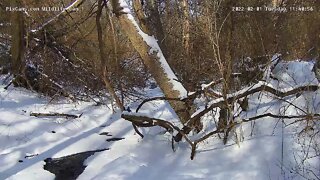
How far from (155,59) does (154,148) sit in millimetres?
1165

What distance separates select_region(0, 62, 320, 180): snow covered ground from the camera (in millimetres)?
4055

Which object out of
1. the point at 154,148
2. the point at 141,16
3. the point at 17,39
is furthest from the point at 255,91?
the point at 17,39

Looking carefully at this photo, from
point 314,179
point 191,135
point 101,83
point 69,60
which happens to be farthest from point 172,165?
point 69,60

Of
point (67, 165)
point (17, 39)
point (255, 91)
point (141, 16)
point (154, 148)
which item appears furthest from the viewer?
point (17, 39)

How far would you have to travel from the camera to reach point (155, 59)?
17.3 feet

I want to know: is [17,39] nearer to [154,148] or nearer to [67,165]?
[67,165]

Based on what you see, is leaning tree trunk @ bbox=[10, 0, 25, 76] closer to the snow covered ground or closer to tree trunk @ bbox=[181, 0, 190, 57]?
→ the snow covered ground

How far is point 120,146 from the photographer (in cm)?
506

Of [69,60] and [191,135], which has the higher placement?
[69,60]

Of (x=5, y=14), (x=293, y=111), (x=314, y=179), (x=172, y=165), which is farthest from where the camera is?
(x=5, y=14)

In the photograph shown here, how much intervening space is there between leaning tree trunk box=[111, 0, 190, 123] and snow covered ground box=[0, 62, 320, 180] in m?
0.43

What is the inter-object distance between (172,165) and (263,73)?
1807mm

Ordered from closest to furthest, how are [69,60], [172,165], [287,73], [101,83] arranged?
[172,165], [287,73], [101,83], [69,60]

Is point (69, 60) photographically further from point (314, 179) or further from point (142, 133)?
point (314, 179)
